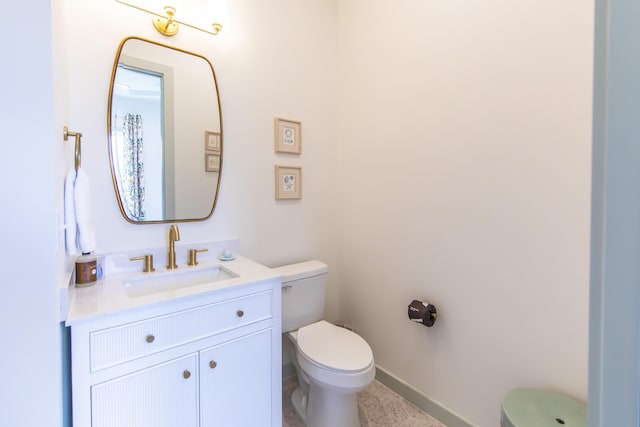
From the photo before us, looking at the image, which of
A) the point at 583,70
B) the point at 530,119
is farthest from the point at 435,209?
the point at 583,70

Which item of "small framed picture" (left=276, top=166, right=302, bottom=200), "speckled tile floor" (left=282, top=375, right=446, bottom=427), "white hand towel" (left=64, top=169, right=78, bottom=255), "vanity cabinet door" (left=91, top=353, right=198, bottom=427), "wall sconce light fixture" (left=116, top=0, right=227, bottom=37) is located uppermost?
"wall sconce light fixture" (left=116, top=0, right=227, bottom=37)

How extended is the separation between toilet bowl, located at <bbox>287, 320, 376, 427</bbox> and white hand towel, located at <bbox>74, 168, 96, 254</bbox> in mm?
1071

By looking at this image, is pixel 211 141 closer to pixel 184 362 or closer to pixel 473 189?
pixel 184 362

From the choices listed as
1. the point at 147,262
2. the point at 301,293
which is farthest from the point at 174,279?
the point at 301,293

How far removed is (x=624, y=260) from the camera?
350mm

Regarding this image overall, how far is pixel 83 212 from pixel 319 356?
1.19 meters

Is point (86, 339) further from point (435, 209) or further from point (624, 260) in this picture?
point (435, 209)

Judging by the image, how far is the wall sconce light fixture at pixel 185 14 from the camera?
141 centimetres

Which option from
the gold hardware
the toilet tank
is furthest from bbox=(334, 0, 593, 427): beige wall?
the gold hardware

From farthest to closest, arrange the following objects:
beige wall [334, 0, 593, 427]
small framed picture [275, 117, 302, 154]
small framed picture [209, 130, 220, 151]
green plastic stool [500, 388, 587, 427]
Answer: small framed picture [275, 117, 302, 154] < small framed picture [209, 130, 220, 151] < beige wall [334, 0, 593, 427] < green plastic stool [500, 388, 587, 427]

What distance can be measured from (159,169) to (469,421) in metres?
2.05

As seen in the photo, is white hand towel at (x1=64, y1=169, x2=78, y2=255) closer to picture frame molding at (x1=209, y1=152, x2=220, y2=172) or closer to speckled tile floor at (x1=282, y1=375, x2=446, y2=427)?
picture frame molding at (x1=209, y1=152, x2=220, y2=172)

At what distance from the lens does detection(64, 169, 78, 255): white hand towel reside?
1024mm

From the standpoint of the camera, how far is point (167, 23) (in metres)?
1.44
